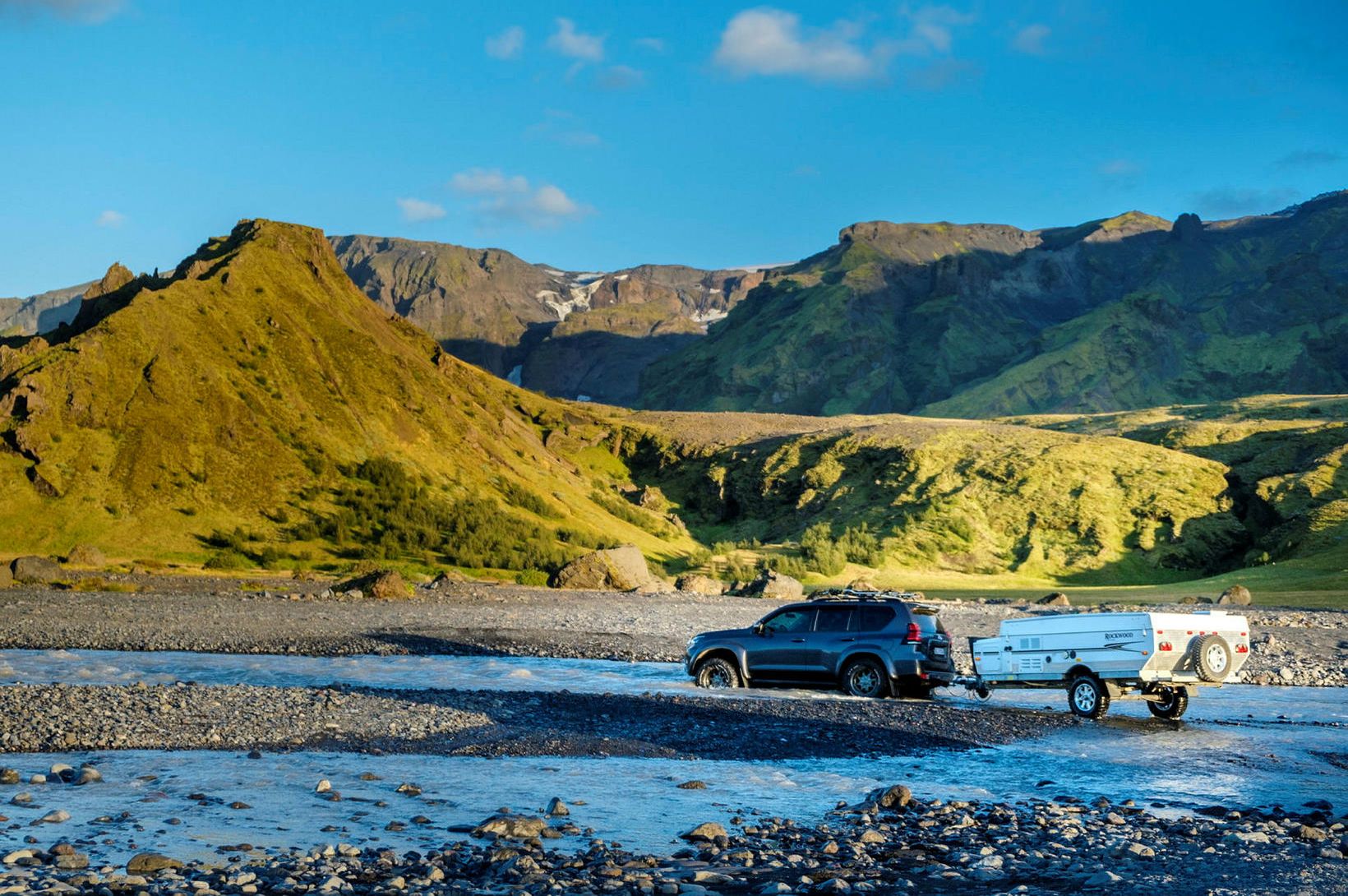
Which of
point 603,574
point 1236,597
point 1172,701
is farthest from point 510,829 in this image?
point 1236,597

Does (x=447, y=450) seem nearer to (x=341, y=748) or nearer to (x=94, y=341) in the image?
(x=94, y=341)

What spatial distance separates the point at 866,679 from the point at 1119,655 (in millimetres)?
4739

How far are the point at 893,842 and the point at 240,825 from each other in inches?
245

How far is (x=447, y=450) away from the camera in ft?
243

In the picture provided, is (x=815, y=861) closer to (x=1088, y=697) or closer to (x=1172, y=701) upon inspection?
(x=1088, y=697)

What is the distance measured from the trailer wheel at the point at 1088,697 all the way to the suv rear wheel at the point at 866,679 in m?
3.36

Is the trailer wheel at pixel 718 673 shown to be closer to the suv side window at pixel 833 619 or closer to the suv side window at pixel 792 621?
the suv side window at pixel 792 621

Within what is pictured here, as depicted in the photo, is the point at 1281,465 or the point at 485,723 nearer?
the point at 485,723

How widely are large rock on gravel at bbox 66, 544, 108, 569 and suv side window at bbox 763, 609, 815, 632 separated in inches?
1509

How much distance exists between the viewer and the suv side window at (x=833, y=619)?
2216 centimetres

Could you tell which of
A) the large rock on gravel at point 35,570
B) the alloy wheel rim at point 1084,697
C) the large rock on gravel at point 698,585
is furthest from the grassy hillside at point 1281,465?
the large rock on gravel at point 35,570

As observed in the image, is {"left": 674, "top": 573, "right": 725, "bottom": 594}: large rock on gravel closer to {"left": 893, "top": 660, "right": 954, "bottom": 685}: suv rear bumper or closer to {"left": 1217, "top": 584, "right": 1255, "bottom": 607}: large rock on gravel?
{"left": 1217, "top": 584, "right": 1255, "bottom": 607}: large rock on gravel

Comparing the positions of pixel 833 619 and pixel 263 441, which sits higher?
pixel 263 441

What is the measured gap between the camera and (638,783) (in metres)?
13.6
